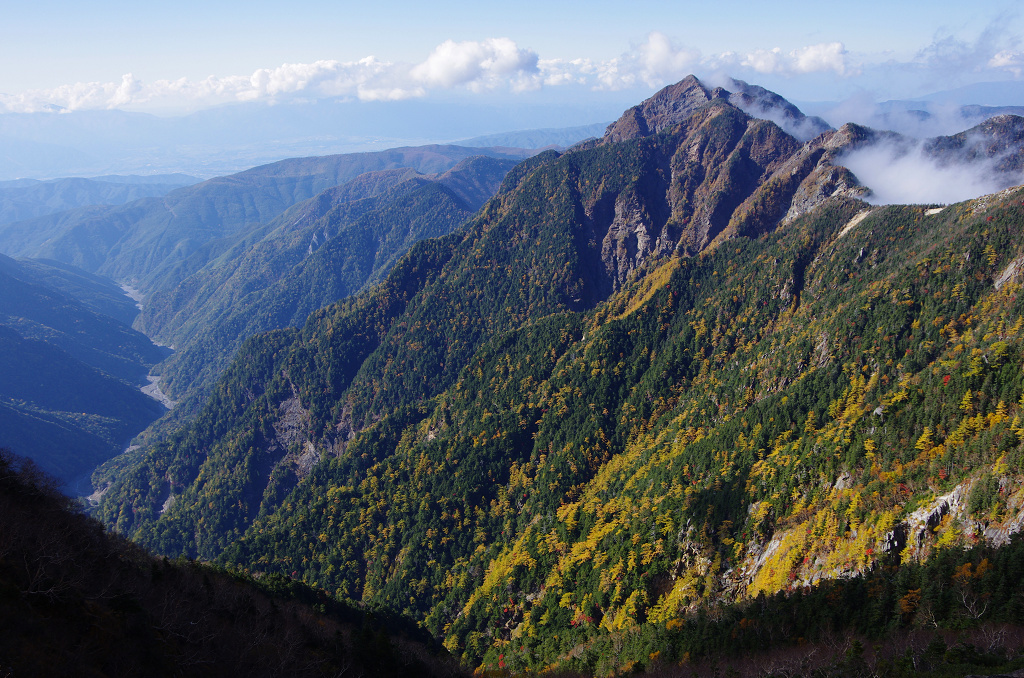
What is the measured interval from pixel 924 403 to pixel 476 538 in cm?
13139

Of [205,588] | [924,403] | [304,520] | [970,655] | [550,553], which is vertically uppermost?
[924,403]

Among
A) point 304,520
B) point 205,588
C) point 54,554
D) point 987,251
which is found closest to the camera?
point 54,554

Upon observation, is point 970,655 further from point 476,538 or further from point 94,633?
point 476,538

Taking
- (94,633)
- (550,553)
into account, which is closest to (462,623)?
(550,553)

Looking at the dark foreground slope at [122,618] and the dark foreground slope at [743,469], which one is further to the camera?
the dark foreground slope at [743,469]

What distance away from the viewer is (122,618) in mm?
48438

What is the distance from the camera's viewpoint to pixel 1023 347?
259 ft

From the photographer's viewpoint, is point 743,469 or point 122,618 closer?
point 122,618

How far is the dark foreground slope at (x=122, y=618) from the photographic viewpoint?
41.6 metres

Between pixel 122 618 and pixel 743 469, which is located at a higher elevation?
pixel 122 618

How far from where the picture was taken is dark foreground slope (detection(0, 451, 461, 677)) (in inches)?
1636

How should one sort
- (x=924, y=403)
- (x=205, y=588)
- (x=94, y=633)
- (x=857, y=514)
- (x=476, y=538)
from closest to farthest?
(x=94, y=633)
(x=205, y=588)
(x=857, y=514)
(x=924, y=403)
(x=476, y=538)

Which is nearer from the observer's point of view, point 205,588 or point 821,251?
point 205,588

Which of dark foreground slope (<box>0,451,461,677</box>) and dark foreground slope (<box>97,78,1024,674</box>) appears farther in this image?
dark foreground slope (<box>97,78,1024,674</box>)
